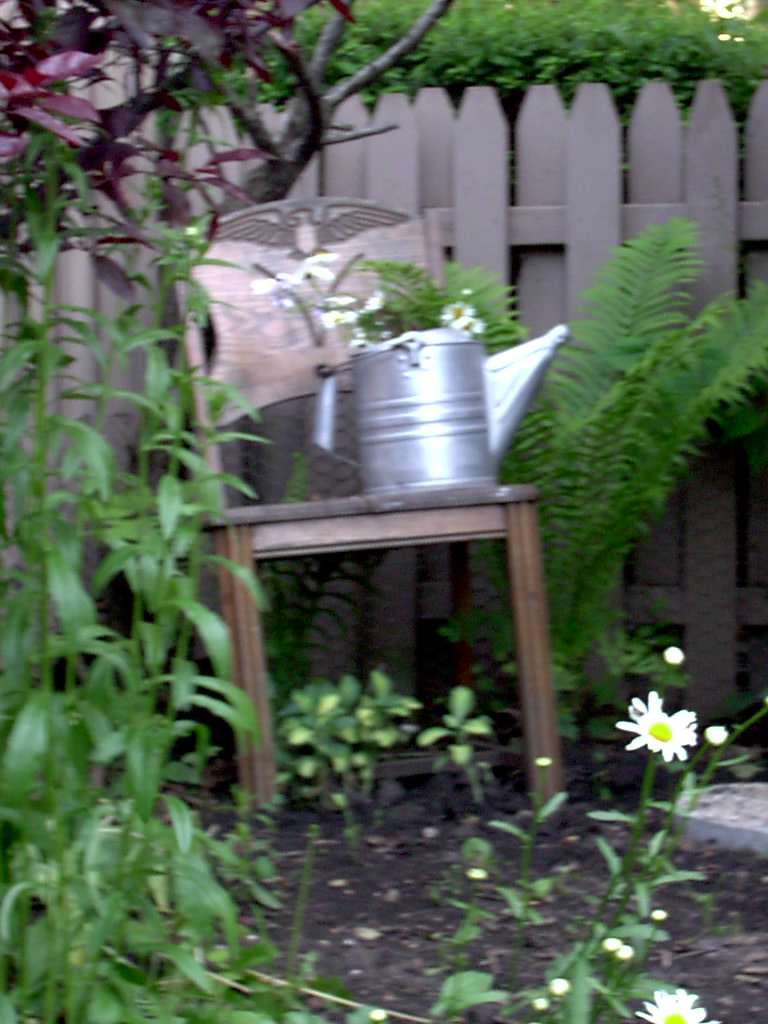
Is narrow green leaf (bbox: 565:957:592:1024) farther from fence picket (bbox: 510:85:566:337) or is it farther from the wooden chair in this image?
fence picket (bbox: 510:85:566:337)

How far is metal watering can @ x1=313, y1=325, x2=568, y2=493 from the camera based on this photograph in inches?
101

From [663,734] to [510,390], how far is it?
1.35m

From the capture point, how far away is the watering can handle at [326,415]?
9.14ft

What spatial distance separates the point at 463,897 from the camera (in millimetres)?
2199

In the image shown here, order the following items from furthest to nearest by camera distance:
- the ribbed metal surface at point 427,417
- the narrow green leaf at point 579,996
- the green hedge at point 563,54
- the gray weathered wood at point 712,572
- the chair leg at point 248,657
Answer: the green hedge at point 563,54
the gray weathered wood at point 712,572
the ribbed metal surface at point 427,417
the chair leg at point 248,657
the narrow green leaf at point 579,996

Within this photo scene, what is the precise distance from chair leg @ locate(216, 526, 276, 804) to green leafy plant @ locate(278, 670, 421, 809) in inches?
2.1

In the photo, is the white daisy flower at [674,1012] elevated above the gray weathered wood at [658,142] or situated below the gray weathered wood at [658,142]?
below

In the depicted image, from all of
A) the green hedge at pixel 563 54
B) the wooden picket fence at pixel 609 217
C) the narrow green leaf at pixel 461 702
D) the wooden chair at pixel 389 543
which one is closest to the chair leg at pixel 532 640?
the wooden chair at pixel 389 543

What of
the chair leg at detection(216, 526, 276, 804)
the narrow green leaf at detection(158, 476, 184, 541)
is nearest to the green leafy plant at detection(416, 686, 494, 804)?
the chair leg at detection(216, 526, 276, 804)

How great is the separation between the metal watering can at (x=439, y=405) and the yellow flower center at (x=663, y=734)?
4.05 ft

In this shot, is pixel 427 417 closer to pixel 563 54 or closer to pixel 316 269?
pixel 316 269

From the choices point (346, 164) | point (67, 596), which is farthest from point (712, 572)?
point (67, 596)

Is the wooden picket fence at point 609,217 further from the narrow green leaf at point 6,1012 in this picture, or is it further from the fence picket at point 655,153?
the narrow green leaf at point 6,1012

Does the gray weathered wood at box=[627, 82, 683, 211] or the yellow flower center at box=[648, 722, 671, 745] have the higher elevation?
the gray weathered wood at box=[627, 82, 683, 211]
